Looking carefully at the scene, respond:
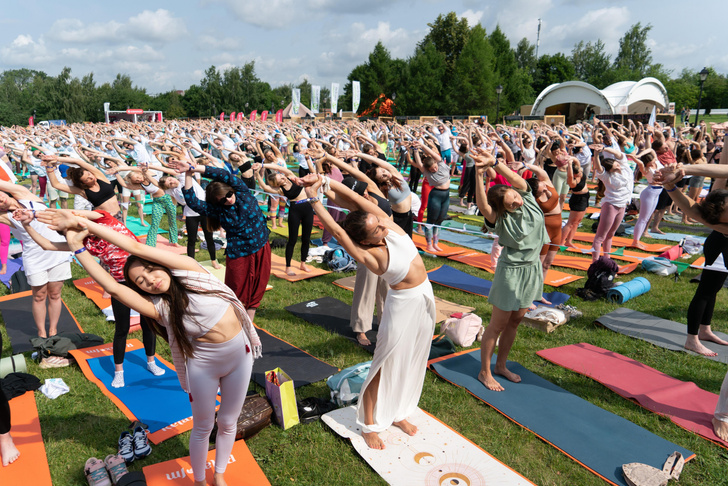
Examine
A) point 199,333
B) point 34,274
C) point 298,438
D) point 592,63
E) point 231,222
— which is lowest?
point 298,438

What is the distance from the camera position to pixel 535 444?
3.71m

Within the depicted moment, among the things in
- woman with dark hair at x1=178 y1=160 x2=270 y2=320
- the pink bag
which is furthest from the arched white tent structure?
woman with dark hair at x1=178 y1=160 x2=270 y2=320

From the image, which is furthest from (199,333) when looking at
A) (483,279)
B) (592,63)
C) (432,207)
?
(592,63)

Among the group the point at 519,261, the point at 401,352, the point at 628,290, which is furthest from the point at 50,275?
the point at 628,290

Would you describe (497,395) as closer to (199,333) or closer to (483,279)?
(199,333)

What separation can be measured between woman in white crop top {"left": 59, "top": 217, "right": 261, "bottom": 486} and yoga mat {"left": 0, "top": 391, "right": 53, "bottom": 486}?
1429mm

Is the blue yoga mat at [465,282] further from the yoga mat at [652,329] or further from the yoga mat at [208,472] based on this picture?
the yoga mat at [208,472]

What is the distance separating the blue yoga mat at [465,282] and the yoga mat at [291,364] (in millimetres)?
3002

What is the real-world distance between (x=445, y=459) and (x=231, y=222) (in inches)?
114

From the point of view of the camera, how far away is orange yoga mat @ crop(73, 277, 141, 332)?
19.2ft

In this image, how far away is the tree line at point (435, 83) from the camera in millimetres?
50531

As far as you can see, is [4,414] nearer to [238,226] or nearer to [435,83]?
[238,226]

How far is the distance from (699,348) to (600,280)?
177 centimetres

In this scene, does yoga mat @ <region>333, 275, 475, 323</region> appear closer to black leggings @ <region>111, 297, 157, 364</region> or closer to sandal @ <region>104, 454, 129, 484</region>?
black leggings @ <region>111, 297, 157, 364</region>
